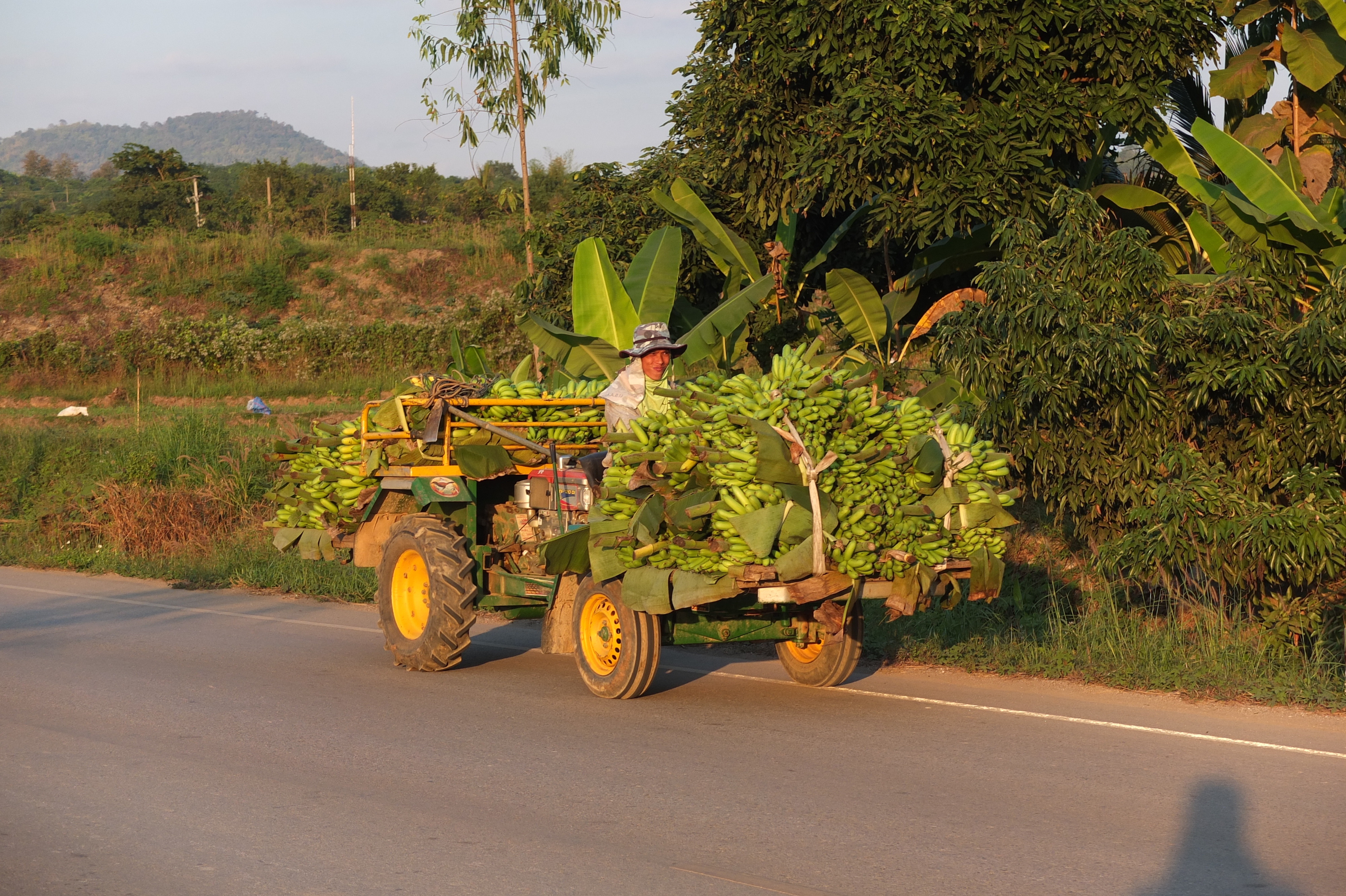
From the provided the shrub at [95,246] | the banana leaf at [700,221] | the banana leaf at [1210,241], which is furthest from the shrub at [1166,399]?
the shrub at [95,246]

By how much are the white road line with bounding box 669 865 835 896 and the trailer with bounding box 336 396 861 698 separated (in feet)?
7.86

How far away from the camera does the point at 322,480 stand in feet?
36.0

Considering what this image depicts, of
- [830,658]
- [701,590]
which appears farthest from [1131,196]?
[701,590]

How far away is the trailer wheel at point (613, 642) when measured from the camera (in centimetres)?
835

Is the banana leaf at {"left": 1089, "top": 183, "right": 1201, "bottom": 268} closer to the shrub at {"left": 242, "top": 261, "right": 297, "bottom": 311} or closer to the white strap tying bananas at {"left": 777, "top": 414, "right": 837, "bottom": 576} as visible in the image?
the white strap tying bananas at {"left": 777, "top": 414, "right": 837, "bottom": 576}

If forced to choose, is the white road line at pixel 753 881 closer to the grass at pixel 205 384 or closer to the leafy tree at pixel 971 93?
the leafy tree at pixel 971 93

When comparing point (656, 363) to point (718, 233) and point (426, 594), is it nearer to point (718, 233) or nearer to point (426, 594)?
point (426, 594)

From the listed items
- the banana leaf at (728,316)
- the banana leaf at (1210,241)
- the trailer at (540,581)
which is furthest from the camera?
the banana leaf at (728,316)

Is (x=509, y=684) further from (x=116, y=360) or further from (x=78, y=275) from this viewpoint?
(x=78, y=275)

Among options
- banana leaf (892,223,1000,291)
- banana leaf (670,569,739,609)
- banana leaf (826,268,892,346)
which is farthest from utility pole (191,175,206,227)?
banana leaf (670,569,739,609)

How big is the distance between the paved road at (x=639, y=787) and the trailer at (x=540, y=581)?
315 millimetres

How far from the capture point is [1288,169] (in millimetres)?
11445

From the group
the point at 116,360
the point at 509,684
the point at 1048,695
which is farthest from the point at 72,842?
the point at 116,360

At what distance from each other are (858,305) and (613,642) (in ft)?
21.4
